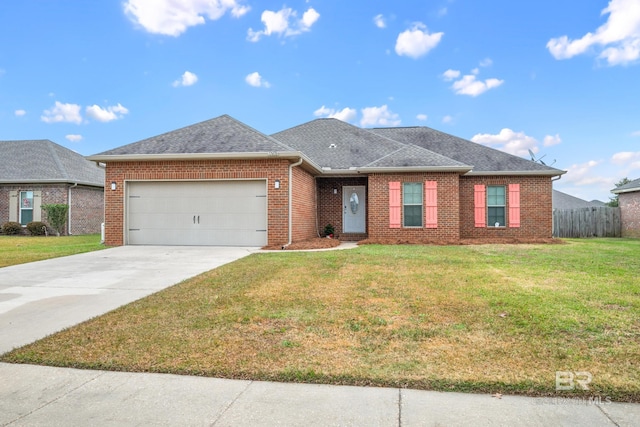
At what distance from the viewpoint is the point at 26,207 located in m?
20.6

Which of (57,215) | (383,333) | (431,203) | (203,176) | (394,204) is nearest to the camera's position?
(383,333)

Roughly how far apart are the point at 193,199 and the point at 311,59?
7.61m

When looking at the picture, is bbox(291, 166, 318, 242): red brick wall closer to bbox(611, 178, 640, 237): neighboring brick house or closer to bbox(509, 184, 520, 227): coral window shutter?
bbox(509, 184, 520, 227): coral window shutter

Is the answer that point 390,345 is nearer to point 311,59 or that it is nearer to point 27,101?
point 311,59

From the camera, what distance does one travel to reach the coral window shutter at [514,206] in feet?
52.2

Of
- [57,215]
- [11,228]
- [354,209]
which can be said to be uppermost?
[354,209]

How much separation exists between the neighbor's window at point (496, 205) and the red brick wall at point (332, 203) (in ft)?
15.9

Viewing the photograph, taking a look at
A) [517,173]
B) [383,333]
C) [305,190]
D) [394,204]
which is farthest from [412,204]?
[383,333]

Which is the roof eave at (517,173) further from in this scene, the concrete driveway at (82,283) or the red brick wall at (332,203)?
the concrete driveway at (82,283)

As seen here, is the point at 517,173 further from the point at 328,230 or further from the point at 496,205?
the point at 328,230

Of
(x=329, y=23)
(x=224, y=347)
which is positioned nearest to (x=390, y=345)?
(x=224, y=347)

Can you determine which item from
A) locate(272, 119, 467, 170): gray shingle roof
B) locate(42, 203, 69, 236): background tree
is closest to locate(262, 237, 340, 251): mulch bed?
locate(272, 119, 467, 170): gray shingle roof

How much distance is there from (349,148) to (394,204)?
3934 millimetres

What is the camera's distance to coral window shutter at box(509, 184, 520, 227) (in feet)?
52.2
